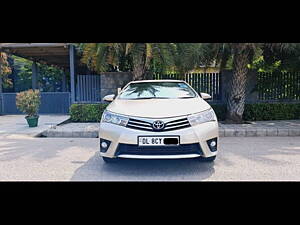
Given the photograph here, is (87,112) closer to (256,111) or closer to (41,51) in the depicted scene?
(41,51)

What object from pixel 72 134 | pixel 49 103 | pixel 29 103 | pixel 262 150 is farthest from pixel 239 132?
pixel 49 103

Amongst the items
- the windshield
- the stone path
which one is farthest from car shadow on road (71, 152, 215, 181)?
the stone path

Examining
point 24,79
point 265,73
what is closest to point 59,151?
point 265,73

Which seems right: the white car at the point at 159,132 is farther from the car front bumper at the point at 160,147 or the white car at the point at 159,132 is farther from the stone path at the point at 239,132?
the stone path at the point at 239,132

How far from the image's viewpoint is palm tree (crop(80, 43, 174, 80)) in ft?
23.9

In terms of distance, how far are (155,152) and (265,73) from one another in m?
7.63

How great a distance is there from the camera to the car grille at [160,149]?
11.6 ft

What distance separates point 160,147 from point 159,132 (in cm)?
22

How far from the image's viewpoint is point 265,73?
31.0ft

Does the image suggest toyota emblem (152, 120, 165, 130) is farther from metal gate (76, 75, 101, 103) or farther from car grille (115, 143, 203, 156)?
metal gate (76, 75, 101, 103)

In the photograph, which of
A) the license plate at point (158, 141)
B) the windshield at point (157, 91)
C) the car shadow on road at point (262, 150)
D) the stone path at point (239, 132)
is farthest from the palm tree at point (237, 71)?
the license plate at point (158, 141)

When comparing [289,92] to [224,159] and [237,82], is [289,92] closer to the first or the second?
[237,82]

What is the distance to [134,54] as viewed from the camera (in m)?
7.56

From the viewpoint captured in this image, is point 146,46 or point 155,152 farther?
point 146,46
